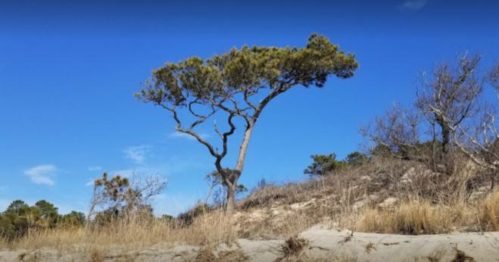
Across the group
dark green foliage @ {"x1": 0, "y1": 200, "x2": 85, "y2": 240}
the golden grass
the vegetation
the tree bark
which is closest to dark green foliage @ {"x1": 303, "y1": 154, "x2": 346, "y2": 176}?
the vegetation

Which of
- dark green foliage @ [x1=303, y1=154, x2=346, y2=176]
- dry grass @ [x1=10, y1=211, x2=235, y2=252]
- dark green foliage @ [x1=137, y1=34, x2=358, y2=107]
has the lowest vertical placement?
dry grass @ [x1=10, y1=211, x2=235, y2=252]

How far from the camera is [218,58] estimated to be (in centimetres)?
2333

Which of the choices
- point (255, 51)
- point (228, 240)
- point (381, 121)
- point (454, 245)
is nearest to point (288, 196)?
point (381, 121)

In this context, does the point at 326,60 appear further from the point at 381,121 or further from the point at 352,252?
the point at 352,252

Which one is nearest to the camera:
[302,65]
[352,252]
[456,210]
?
[352,252]

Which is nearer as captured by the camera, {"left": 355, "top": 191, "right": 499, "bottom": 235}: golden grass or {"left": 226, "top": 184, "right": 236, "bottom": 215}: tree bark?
{"left": 355, "top": 191, "right": 499, "bottom": 235}: golden grass

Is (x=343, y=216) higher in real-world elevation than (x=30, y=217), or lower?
lower

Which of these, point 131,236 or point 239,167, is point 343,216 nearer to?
point 131,236

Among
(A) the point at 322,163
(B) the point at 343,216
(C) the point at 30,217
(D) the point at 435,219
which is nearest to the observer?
(D) the point at 435,219

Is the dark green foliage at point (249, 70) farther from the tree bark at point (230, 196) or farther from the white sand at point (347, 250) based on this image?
the white sand at point (347, 250)

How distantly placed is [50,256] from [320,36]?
1581cm

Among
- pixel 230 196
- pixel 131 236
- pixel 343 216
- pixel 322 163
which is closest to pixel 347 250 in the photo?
pixel 343 216

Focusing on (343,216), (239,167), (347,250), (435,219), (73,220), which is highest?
(239,167)

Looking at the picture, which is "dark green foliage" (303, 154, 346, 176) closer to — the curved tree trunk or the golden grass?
the curved tree trunk
